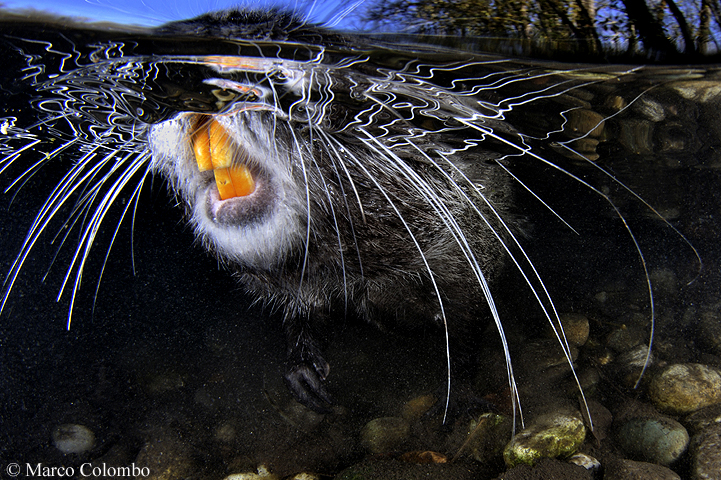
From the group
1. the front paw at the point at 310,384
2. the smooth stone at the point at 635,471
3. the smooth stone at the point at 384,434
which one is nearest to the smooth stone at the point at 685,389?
the smooth stone at the point at 635,471

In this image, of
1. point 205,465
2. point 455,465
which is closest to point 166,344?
point 205,465

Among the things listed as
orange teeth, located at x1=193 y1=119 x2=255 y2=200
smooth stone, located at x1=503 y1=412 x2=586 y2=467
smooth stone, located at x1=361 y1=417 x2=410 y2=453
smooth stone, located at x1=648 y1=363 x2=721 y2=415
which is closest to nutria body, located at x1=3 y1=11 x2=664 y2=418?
orange teeth, located at x1=193 y1=119 x2=255 y2=200

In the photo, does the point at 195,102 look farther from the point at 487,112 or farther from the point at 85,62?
the point at 487,112

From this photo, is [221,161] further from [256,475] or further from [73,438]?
[73,438]

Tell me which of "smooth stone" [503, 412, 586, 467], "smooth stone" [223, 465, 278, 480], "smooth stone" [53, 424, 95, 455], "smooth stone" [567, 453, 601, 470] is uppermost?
"smooth stone" [503, 412, 586, 467]

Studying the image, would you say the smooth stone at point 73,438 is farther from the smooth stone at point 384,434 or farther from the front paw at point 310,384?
the smooth stone at point 384,434

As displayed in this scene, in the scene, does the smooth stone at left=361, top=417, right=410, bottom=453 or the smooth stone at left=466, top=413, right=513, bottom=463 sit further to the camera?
the smooth stone at left=361, top=417, right=410, bottom=453

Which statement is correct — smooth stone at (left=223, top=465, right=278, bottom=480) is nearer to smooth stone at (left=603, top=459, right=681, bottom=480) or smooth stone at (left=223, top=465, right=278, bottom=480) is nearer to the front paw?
the front paw
